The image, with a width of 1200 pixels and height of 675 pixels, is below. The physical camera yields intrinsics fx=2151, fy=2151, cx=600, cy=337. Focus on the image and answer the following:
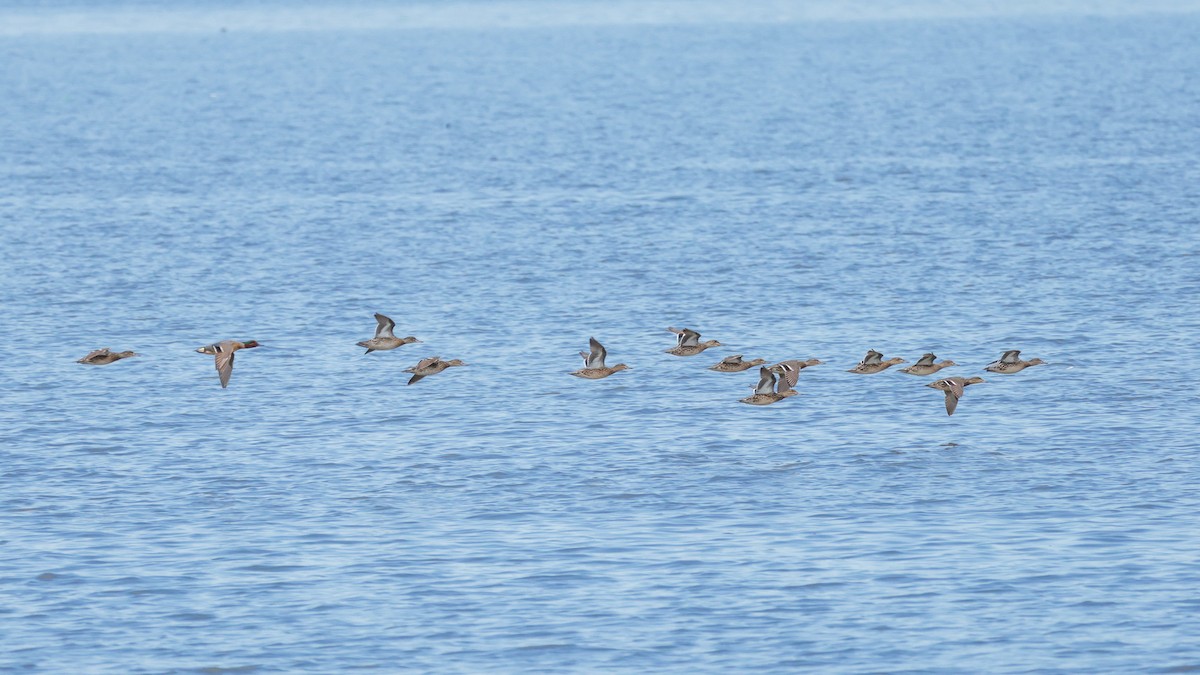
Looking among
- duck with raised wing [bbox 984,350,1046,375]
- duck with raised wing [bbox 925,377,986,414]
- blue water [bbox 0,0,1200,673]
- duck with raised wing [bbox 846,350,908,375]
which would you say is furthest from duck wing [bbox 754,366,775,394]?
duck with raised wing [bbox 984,350,1046,375]

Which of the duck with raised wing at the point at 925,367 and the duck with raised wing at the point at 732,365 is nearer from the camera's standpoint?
the duck with raised wing at the point at 732,365

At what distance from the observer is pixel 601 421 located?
38250mm

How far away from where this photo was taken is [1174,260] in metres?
57.2

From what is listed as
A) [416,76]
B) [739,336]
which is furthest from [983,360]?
[416,76]

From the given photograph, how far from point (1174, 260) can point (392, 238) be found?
76.3ft

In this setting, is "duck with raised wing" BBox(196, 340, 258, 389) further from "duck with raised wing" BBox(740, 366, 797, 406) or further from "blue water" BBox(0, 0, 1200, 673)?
"duck with raised wing" BBox(740, 366, 797, 406)

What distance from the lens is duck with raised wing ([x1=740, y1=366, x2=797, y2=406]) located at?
35.7m

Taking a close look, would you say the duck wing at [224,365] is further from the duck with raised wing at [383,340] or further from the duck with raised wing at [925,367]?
the duck with raised wing at [925,367]

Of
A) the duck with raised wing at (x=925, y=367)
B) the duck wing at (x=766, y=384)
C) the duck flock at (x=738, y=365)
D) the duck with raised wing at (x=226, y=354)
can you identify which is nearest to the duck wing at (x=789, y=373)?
the duck flock at (x=738, y=365)

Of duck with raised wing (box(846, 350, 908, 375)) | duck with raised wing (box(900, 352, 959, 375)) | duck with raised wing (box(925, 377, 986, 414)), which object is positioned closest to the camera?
duck with raised wing (box(925, 377, 986, 414))

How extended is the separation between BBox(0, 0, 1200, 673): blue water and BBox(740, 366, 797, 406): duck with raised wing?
2.64 feet

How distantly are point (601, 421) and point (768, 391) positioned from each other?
3.47 metres

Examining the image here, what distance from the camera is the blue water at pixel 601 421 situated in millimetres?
26922

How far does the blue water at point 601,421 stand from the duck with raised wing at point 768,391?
804mm
